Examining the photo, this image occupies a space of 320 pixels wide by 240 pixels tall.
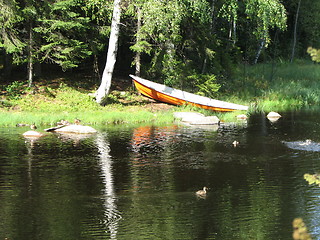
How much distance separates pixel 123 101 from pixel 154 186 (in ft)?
51.7

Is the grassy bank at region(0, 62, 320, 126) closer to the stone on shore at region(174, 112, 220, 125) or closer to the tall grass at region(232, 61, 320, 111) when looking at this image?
the tall grass at region(232, 61, 320, 111)

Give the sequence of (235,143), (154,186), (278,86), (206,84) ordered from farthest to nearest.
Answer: (278,86) → (206,84) → (235,143) → (154,186)

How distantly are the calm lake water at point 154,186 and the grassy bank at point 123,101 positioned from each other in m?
3.48

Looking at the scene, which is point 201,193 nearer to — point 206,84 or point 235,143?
point 235,143

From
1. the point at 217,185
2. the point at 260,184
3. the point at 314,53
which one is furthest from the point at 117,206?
the point at 314,53

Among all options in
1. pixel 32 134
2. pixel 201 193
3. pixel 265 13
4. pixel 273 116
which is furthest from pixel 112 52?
pixel 201 193

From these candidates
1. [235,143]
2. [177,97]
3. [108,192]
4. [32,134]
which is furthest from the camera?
[177,97]

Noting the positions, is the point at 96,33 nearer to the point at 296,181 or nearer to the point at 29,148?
the point at 29,148

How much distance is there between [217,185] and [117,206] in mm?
2885

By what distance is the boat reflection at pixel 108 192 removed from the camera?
9.19 metres

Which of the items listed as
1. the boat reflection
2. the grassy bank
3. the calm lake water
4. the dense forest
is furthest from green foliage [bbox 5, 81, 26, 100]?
the boat reflection

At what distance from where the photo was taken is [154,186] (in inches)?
466

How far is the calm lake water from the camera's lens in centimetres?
902

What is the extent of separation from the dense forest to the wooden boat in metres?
1.19
